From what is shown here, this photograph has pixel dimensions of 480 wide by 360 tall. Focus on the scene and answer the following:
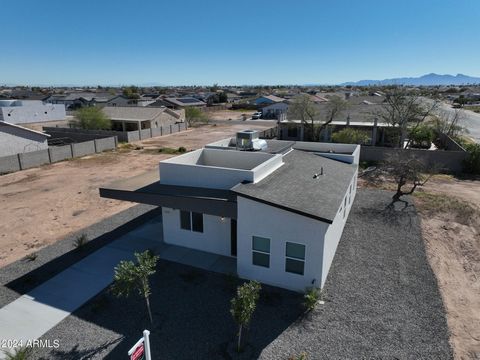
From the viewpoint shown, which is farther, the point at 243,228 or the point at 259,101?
the point at 259,101

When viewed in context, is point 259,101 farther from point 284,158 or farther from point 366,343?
point 366,343

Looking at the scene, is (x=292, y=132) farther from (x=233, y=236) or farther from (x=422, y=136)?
(x=233, y=236)

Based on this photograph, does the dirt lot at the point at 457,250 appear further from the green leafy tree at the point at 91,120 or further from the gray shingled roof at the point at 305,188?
the green leafy tree at the point at 91,120

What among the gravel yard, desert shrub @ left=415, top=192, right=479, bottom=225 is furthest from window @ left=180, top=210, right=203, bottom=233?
desert shrub @ left=415, top=192, right=479, bottom=225

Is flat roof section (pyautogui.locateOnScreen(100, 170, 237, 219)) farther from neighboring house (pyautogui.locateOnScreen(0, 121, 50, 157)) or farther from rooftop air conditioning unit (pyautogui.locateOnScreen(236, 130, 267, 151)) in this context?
neighboring house (pyautogui.locateOnScreen(0, 121, 50, 157))

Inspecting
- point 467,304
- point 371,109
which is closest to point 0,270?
point 467,304

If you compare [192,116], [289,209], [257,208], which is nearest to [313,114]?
[192,116]

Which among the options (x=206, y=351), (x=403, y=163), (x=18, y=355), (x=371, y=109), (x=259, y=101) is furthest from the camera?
(x=259, y=101)
